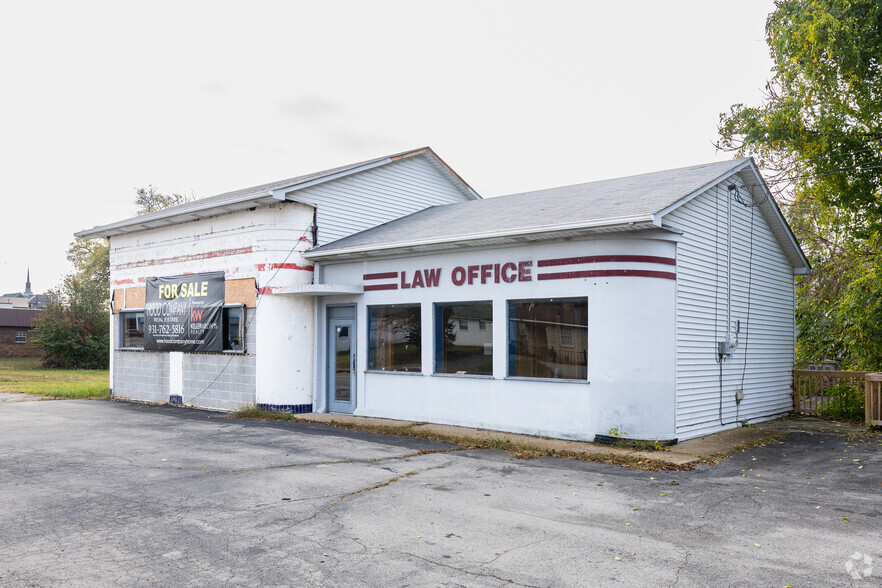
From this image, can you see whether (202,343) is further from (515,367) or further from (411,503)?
(411,503)

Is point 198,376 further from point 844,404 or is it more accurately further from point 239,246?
point 844,404

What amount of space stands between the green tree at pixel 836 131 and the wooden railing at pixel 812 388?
1106 millimetres

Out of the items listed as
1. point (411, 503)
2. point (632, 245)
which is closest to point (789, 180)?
point (632, 245)

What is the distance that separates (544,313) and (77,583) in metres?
8.55

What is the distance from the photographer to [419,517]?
687cm

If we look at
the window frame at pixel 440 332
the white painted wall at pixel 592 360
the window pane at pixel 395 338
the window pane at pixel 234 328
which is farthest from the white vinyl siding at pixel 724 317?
the window pane at pixel 234 328

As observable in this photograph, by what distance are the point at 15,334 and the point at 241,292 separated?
149ft

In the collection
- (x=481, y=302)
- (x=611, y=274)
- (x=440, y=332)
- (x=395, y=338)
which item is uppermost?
(x=611, y=274)

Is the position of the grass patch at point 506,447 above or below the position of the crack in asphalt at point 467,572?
below

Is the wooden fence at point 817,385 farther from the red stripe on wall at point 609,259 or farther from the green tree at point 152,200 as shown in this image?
the green tree at point 152,200

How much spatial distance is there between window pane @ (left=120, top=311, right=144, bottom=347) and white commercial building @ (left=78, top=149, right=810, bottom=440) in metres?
0.13

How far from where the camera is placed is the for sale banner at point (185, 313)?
1645cm

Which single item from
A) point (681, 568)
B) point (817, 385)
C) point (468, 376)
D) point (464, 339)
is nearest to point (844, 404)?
point (817, 385)

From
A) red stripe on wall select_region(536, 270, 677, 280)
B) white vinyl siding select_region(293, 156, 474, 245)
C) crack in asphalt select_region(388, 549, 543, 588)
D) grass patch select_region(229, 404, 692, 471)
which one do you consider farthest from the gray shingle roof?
crack in asphalt select_region(388, 549, 543, 588)
